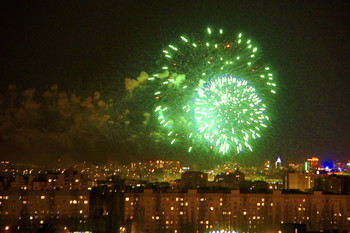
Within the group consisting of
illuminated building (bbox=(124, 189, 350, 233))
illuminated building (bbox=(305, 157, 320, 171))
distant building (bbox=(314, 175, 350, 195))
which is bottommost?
illuminated building (bbox=(124, 189, 350, 233))

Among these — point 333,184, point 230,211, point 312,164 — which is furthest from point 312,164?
point 230,211

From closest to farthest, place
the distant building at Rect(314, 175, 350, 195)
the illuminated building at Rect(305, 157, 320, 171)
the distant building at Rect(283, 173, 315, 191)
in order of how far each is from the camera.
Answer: the distant building at Rect(314, 175, 350, 195)
the distant building at Rect(283, 173, 315, 191)
the illuminated building at Rect(305, 157, 320, 171)

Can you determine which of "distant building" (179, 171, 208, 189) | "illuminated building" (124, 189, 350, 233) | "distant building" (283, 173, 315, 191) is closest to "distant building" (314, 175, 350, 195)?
"distant building" (283, 173, 315, 191)

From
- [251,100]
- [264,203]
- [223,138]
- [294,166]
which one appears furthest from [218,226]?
[294,166]

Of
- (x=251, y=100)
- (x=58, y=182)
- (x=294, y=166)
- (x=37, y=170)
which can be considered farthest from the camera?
(x=294, y=166)

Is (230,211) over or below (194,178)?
below

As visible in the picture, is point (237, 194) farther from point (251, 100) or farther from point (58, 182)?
point (58, 182)

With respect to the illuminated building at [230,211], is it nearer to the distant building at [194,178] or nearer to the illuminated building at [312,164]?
the distant building at [194,178]

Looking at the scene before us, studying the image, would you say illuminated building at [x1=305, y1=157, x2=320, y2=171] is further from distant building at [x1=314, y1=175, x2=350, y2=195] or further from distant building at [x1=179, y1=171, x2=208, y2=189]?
distant building at [x1=179, y1=171, x2=208, y2=189]

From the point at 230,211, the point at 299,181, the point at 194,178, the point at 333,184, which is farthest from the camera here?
the point at 299,181

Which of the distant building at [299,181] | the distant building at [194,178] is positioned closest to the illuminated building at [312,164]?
the distant building at [299,181]

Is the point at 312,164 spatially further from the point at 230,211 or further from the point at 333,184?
the point at 230,211
